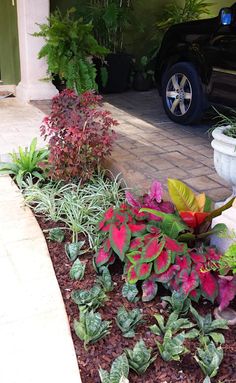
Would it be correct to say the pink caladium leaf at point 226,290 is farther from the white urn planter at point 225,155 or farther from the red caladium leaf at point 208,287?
the white urn planter at point 225,155

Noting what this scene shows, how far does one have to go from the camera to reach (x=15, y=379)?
72.9 inches

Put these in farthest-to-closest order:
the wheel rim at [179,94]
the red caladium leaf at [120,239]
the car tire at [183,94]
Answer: the wheel rim at [179,94], the car tire at [183,94], the red caladium leaf at [120,239]

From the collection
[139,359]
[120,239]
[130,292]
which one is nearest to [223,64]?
[120,239]

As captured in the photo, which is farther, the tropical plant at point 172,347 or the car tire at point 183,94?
the car tire at point 183,94

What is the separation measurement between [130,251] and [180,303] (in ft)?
1.32

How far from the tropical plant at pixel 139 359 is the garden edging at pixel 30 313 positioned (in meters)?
0.23

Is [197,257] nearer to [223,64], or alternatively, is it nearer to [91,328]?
[91,328]

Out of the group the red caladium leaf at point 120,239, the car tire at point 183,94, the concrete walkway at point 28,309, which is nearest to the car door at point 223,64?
the car tire at point 183,94

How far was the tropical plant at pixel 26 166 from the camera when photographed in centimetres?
357

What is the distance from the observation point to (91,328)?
2053 millimetres

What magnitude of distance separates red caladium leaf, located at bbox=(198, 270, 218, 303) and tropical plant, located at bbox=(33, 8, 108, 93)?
11.5ft

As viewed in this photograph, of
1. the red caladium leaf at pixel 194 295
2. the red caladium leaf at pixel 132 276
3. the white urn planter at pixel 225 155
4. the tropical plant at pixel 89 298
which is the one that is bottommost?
the tropical plant at pixel 89 298

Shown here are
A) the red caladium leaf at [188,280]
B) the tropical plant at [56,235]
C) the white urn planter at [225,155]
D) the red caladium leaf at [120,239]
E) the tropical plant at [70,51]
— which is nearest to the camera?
the red caladium leaf at [188,280]

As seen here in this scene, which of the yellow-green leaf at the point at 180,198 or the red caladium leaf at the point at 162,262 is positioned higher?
the yellow-green leaf at the point at 180,198
